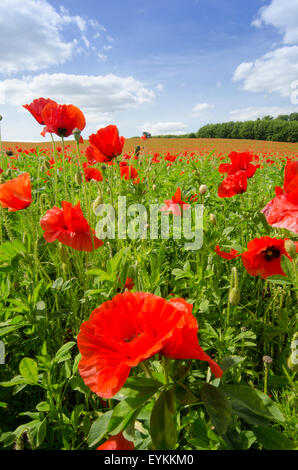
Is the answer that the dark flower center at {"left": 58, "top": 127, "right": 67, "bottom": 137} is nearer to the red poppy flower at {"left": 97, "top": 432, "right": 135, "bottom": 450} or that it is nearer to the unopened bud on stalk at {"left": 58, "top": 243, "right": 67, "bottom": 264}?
the unopened bud on stalk at {"left": 58, "top": 243, "right": 67, "bottom": 264}

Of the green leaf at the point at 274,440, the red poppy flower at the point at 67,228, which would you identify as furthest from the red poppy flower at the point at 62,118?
the green leaf at the point at 274,440

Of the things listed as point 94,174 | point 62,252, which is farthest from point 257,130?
point 62,252

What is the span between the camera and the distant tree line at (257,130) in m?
32.0

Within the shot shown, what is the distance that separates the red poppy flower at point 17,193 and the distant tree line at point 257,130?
110ft

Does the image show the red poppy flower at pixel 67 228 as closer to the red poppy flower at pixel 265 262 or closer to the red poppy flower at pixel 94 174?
the red poppy flower at pixel 265 262

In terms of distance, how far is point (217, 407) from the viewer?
503 mm

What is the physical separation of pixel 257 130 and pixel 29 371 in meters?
38.3

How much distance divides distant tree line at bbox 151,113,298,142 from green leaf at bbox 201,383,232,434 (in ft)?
112

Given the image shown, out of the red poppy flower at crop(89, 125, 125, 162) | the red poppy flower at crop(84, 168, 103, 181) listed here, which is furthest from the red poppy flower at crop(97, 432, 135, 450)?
the red poppy flower at crop(84, 168, 103, 181)

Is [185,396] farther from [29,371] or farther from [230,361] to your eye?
[29,371]
